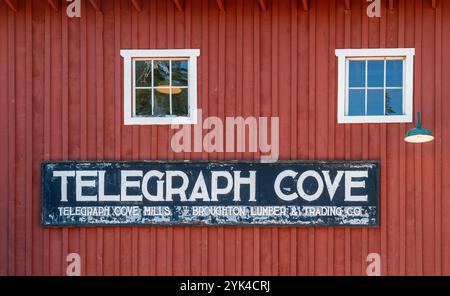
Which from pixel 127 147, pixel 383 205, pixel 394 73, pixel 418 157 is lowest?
pixel 383 205

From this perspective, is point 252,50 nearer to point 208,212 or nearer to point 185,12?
point 185,12

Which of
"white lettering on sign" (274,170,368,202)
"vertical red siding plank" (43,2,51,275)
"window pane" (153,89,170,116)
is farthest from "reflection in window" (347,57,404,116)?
→ "vertical red siding plank" (43,2,51,275)

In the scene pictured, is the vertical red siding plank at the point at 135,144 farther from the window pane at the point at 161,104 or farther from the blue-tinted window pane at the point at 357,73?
the blue-tinted window pane at the point at 357,73

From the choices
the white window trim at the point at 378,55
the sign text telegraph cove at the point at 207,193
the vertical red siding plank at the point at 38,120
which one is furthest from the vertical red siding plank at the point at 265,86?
the vertical red siding plank at the point at 38,120

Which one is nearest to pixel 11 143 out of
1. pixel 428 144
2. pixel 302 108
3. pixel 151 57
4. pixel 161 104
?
pixel 161 104

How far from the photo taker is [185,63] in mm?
7930

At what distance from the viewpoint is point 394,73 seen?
25.6 ft

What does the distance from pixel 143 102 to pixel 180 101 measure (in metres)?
0.52

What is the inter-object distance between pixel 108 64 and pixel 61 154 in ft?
→ 4.59

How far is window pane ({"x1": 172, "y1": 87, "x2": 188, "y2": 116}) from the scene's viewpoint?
7895 mm

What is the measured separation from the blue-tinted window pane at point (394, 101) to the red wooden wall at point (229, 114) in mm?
213

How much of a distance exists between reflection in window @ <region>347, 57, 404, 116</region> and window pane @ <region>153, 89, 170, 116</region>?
249cm

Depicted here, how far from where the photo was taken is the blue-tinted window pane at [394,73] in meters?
7.80

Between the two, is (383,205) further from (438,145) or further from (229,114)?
(229,114)
